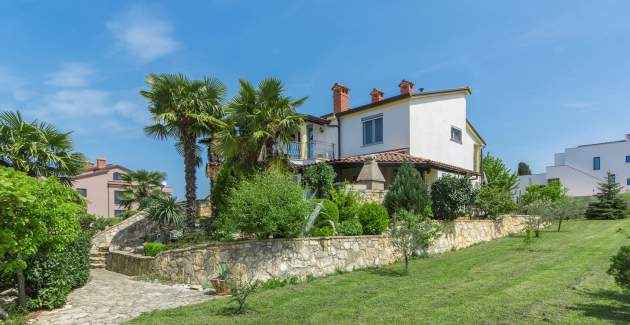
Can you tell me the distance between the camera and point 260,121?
1608 cm

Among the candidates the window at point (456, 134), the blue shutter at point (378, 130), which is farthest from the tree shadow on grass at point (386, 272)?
the window at point (456, 134)

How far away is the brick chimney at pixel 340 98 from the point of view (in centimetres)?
2688

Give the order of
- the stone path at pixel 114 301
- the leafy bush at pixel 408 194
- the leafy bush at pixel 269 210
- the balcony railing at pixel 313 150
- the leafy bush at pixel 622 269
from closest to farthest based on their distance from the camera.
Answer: the leafy bush at pixel 622 269, the stone path at pixel 114 301, the leafy bush at pixel 269 210, the leafy bush at pixel 408 194, the balcony railing at pixel 313 150

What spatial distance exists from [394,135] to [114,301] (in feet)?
56.2

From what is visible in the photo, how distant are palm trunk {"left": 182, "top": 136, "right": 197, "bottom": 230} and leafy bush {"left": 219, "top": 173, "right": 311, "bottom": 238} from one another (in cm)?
585

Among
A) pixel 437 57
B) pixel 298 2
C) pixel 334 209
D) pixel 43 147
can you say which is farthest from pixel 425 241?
pixel 43 147

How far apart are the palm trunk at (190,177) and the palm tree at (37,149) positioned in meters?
4.02

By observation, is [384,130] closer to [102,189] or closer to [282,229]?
[282,229]

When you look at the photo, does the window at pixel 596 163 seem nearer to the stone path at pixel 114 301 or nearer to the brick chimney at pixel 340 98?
the brick chimney at pixel 340 98

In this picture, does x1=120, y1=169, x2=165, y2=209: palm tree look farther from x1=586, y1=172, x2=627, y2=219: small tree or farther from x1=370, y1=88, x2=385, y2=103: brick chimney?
x1=586, y1=172, x2=627, y2=219: small tree

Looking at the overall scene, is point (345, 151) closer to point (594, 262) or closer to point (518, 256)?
point (518, 256)

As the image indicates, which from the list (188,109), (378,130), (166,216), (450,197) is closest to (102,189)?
(166,216)

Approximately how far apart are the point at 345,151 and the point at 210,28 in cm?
1366

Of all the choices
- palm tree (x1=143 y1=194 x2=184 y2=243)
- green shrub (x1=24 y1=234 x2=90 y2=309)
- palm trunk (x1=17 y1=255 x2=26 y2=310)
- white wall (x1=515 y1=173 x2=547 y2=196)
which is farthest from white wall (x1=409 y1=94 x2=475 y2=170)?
white wall (x1=515 y1=173 x2=547 y2=196)
